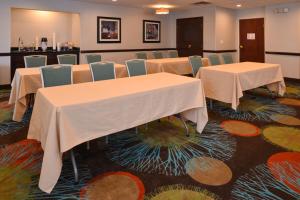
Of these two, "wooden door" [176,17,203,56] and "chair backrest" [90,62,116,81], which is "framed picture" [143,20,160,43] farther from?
"chair backrest" [90,62,116,81]

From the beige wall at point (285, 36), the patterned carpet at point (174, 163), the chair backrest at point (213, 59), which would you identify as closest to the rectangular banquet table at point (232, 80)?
the patterned carpet at point (174, 163)

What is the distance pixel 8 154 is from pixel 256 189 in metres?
2.61

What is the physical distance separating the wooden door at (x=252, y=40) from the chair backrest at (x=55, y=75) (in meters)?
6.70

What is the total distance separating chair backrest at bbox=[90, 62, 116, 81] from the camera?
A: 3.70 metres

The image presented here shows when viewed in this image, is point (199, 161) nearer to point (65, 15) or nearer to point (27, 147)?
point (27, 147)

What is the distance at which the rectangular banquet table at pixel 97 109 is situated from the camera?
2.04 meters

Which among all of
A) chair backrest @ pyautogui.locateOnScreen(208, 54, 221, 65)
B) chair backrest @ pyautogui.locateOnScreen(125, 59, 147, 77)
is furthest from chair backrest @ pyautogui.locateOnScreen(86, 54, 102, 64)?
chair backrest @ pyautogui.locateOnScreen(208, 54, 221, 65)

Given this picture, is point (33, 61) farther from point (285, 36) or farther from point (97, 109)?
point (285, 36)

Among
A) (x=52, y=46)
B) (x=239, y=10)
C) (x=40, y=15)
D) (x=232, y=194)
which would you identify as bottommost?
(x=232, y=194)

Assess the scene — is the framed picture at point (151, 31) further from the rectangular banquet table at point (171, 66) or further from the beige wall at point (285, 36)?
the beige wall at point (285, 36)

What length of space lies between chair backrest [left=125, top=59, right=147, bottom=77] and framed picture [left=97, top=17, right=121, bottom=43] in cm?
370

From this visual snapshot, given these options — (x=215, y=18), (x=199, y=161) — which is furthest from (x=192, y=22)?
(x=199, y=161)

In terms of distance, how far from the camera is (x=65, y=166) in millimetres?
2588

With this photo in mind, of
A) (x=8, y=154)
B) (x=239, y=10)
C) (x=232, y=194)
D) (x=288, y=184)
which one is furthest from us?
(x=239, y=10)
